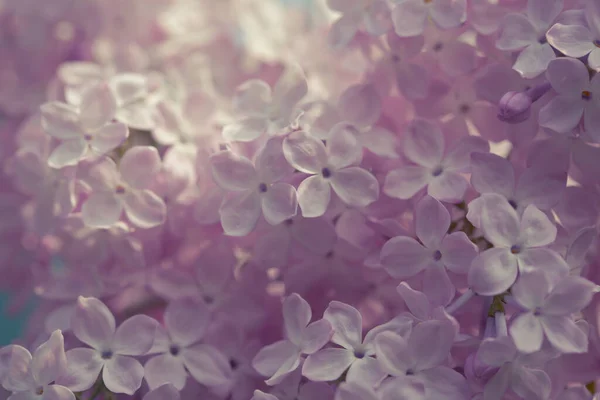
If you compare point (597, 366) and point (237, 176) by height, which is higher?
point (237, 176)

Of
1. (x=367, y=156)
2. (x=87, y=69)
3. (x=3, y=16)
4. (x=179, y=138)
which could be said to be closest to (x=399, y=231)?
(x=367, y=156)

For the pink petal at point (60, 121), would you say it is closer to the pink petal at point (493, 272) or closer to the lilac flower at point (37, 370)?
the lilac flower at point (37, 370)

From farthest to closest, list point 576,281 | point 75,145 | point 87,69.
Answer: point 87,69, point 75,145, point 576,281

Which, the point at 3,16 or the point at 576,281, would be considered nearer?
the point at 576,281

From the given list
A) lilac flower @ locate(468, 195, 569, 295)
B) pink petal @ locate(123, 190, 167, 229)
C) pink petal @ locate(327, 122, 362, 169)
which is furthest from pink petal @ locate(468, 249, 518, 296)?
pink petal @ locate(123, 190, 167, 229)

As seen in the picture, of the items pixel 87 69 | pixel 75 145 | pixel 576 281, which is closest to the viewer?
pixel 576 281

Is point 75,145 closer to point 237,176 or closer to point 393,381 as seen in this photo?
point 237,176

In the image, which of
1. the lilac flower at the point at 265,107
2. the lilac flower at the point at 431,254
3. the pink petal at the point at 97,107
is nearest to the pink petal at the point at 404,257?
the lilac flower at the point at 431,254
